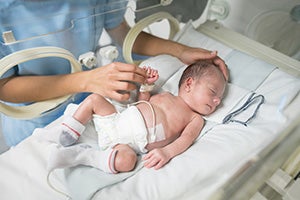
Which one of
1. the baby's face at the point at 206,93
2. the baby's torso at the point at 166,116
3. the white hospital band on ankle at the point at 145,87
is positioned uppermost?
the baby's face at the point at 206,93

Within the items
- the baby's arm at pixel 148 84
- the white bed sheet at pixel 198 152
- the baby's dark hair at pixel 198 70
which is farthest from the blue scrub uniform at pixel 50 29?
the baby's dark hair at pixel 198 70

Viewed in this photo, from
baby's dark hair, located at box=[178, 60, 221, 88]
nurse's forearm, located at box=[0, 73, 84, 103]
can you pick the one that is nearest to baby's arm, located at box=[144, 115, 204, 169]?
baby's dark hair, located at box=[178, 60, 221, 88]

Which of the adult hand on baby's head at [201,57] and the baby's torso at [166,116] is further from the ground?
the adult hand on baby's head at [201,57]

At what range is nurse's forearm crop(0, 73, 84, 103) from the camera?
0.98 metres

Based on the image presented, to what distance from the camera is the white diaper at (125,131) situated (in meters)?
0.97

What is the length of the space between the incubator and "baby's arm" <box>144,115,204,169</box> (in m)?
0.06

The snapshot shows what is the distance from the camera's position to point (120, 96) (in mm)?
957

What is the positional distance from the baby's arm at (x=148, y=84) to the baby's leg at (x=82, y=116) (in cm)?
14

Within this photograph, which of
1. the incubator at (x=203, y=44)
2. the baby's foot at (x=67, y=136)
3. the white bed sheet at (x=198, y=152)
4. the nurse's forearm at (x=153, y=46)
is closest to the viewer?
the incubator at (x=203, y=44)

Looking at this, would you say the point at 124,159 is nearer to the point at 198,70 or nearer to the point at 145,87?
the point at 145,87

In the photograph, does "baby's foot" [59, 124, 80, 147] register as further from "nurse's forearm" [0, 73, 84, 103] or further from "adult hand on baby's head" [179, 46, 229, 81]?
"adult hand on baby's head" [179, 46, 229, 81]

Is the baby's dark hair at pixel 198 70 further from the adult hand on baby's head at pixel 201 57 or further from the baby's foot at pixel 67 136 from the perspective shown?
the baby's foot at pixel 67 136

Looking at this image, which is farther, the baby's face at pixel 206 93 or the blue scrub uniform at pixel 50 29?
the baby's face at pixel 206 93

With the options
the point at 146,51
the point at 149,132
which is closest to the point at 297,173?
the point at 149,132
